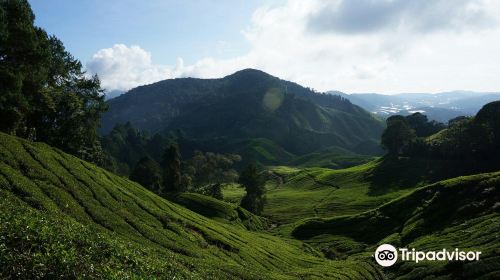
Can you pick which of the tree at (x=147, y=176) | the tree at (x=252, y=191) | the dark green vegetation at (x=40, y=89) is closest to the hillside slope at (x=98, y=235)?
the dark green vegetation at (x=40, y=89)

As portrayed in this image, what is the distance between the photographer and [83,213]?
4762cm

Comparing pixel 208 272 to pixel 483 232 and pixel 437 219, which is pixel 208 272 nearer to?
pixel 483 232

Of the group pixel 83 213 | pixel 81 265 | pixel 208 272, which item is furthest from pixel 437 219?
pixel 81 265

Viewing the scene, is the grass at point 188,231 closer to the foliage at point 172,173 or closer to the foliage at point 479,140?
the foliage at point 172,173

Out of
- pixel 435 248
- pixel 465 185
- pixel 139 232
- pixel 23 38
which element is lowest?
pixel 435 248

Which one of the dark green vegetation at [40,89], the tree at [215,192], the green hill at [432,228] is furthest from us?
the tree at [215,192]

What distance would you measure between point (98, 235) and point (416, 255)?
70.0 m

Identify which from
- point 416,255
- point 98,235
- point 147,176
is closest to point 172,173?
point 147,176

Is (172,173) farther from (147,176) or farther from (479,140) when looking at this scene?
(479,140)

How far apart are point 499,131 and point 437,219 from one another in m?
106

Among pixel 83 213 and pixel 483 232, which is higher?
pixel 83 213

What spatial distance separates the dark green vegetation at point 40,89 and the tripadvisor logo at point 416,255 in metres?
76.4

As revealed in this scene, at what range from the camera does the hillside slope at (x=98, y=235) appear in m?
25.9

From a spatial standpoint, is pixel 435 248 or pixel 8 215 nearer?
pixel 8 215
